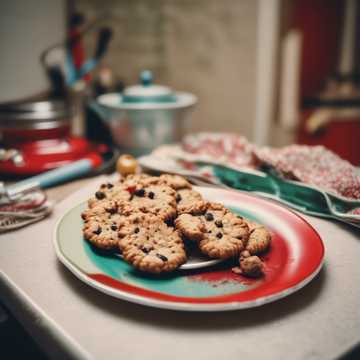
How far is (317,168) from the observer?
34.8 inches

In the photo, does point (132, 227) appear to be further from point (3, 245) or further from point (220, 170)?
point (220, 170)

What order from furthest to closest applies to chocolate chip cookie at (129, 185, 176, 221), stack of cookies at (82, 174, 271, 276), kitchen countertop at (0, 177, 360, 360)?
chocolate chip cookie at (129, 185, 176, 221) < stack of cookies at (82, 174, 271, 276) < kitchen countertop at (0, 177, 360, 360)

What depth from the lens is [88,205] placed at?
→ 71 cm

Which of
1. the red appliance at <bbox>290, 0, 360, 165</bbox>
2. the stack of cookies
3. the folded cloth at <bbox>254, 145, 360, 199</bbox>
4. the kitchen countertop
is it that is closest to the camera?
the kitchen countertop

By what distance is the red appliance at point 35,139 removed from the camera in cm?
100

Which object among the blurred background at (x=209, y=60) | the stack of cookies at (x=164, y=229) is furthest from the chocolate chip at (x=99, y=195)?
the blurred background at (x=209, y=60)

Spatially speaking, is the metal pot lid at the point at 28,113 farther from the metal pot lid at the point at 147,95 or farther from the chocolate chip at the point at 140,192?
the chocolate chip at the point at 140,192

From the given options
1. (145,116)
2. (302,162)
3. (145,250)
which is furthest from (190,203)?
(145,116)

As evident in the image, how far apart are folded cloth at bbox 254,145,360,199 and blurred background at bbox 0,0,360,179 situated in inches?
14.8

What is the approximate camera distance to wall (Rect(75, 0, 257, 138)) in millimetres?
2098

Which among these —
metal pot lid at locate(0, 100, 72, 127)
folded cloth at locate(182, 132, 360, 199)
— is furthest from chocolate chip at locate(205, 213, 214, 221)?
metal pot lid at locate(0, 100, 72, 127)

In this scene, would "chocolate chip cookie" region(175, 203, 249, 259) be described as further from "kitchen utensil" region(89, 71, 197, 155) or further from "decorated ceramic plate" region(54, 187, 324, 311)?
"kitchen utensil" region(89, 71, 197, 155)

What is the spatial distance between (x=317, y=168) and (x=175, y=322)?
1.79 ft

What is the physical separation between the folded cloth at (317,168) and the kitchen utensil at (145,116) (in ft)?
0.99
